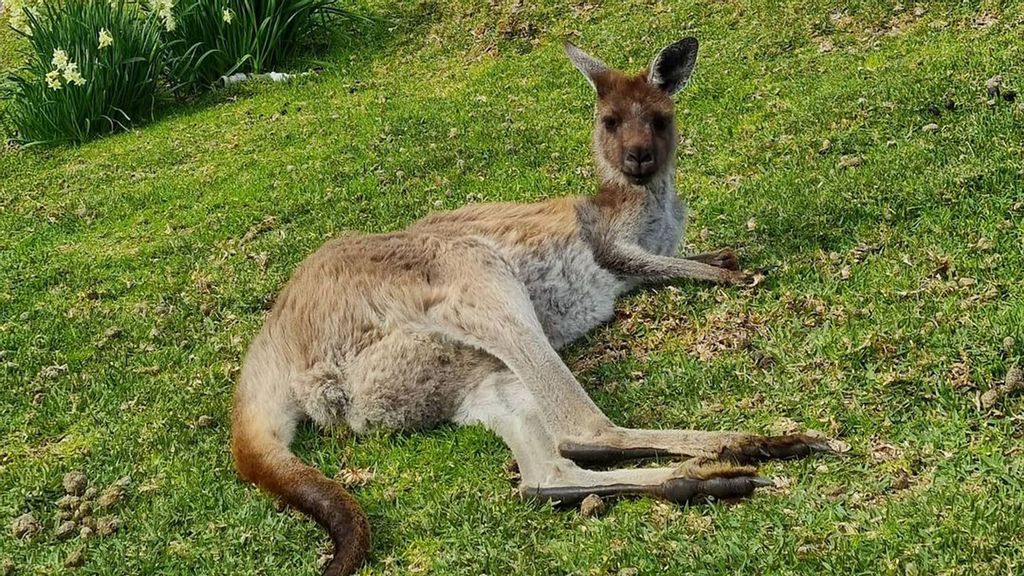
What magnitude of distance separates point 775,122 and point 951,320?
370 centimetres

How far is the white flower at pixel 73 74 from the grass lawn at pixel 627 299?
79 cm

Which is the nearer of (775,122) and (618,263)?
(618,263)

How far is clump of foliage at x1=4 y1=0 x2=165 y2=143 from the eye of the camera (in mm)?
10641

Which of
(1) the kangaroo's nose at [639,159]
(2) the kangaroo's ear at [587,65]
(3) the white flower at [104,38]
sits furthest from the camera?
(3) the white flower at [104,38]

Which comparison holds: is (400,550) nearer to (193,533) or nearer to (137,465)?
(193,533)

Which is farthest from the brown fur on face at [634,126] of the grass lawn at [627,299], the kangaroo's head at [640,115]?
the grass lawn at [627,299]

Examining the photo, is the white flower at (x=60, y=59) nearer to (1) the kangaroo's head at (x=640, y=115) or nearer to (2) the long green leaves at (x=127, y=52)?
(2) the long green leaves at (x=127, y=52)

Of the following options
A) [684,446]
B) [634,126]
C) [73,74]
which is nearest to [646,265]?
[634,126]

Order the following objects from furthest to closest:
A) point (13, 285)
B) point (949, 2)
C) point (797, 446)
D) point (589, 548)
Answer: point (949, 2) → point (13, 285) → point (797, 446) → point (589, 548)

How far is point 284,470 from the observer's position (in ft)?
12.1

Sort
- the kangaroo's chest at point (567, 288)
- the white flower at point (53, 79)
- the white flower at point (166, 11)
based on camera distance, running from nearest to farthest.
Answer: the kangaroo's chest at point (567, 288) → the white flower at point (53, 79) → the white flower at point (166, 11)

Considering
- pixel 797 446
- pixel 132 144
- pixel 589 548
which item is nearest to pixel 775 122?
pixel 797 446

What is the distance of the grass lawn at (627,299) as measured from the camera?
3328 millimetres

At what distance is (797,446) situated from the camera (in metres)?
3.51
